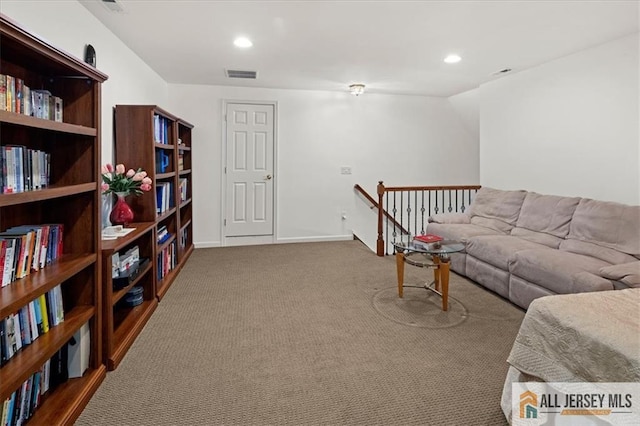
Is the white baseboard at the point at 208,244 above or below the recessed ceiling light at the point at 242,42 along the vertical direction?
below

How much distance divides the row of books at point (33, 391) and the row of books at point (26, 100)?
3.66 ft

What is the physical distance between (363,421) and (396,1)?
8.36ft

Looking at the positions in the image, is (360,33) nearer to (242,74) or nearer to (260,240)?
(242,74)

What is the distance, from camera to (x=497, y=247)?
11.3 feet

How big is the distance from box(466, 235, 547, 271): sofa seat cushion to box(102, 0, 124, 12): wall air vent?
11.8ft

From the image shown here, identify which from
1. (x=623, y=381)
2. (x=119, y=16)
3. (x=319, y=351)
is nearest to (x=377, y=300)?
(x=319, y=351)

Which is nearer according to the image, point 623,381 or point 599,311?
point 623,381

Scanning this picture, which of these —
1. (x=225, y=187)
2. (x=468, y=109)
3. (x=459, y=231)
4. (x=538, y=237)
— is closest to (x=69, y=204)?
(x=225, y=187)

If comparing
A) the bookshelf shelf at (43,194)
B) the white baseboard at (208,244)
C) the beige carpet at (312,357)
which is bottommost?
the beige carpet at (312,357)

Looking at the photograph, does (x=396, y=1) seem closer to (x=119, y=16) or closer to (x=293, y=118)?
(x=119, y=16)

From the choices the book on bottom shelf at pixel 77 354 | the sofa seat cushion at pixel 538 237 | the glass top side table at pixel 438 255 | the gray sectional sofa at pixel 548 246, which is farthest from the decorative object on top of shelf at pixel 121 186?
the sofa seat cushion at pixel 538 237

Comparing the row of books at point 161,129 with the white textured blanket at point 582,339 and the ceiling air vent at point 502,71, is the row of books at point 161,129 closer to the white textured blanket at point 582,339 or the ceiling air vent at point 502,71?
the white textured blanket at point 582,339

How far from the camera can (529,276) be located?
2992 mm

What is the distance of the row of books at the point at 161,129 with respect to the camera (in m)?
3.41
